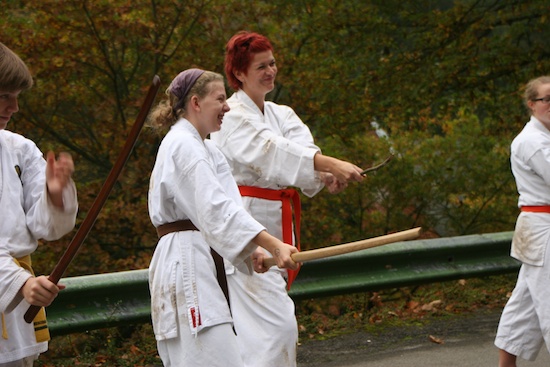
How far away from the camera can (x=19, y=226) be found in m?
3.89

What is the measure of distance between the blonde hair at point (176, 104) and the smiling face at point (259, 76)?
119 cm

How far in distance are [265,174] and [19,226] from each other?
2.18 m

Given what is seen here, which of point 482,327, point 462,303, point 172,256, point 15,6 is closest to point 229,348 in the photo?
point 172,256

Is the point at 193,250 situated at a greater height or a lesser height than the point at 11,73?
lesser

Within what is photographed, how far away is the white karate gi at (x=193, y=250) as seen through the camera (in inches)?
171

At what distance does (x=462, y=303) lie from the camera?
9141mm

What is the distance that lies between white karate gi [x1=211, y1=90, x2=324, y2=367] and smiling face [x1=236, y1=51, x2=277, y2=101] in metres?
0.06

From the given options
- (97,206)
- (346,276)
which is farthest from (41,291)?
(346,276)

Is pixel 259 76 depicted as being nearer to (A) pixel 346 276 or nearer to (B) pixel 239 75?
(B) pixel 239 75

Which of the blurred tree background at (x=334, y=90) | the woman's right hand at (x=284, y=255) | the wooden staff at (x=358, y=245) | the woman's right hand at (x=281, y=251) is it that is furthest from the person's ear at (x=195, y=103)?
the blurred tree background at (x=334, y=90)

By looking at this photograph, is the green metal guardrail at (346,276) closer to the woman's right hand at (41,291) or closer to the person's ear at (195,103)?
the person's ear at (195,103)

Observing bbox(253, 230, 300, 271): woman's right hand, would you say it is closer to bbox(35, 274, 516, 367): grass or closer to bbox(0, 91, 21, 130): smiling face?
bbox(0, 91, 21, 130): smiling face

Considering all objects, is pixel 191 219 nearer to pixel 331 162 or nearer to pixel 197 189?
pixel 197 189

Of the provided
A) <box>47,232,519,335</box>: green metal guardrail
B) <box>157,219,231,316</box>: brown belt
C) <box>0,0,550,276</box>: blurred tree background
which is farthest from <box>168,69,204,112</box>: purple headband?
<box>0,0,550,276</box>: blurred tree background
